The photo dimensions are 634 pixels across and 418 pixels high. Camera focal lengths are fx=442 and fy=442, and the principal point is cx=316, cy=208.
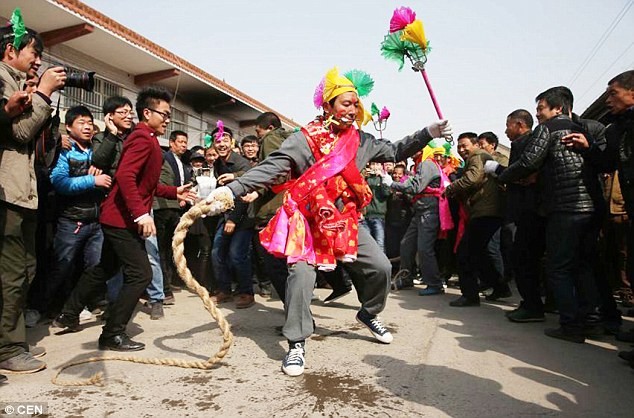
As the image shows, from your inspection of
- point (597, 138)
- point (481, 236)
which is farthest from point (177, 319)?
point (597, 138)

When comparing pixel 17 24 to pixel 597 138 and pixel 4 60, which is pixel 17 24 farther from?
pixel 597 138

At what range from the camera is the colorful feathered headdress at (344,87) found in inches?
127

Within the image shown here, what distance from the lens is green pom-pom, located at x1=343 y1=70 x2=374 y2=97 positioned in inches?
134

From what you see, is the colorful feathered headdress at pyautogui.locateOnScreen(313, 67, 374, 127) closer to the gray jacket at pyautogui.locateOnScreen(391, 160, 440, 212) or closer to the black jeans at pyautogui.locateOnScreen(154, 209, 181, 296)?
the gray jacket at pyautogui.locateOnScreen(391, 160, 440, 212)

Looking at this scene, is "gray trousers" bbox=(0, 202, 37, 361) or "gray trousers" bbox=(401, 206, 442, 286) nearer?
"gray trousers" bbox=(0, 202, 37, 361)

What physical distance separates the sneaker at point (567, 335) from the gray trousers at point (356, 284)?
133cm

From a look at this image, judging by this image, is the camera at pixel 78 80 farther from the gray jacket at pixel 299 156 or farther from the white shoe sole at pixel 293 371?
the white shoe sole at pixel 293 371

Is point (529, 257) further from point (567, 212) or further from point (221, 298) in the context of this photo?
point (221, 298)

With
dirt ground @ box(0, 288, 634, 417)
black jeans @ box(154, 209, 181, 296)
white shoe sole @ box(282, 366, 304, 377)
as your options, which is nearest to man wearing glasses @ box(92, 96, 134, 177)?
black jeans @ box(154, 209, 181, 296)

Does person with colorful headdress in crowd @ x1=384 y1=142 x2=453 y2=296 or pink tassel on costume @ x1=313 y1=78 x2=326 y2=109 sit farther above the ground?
pink tassel on costume @ x1=313 y1=78 x2=326 y2=109

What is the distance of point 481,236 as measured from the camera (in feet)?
15.4

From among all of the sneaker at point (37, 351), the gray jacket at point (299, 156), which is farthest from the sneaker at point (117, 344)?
the gray jacket at point (299, 156)

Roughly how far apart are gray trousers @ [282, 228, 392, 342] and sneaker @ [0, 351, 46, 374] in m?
1.49

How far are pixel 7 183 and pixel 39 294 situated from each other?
67.1 inches
